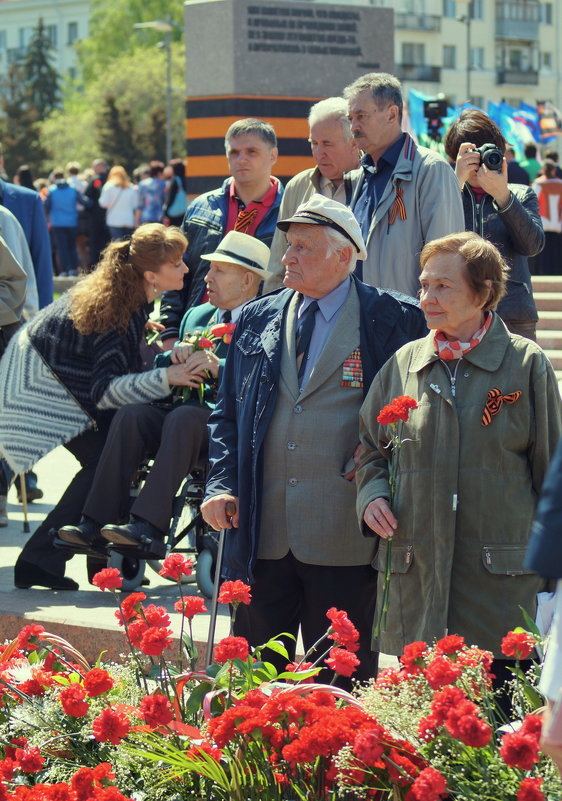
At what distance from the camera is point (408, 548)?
4059 millimetres

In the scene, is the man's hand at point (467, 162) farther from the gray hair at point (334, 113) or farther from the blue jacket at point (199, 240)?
the blue jacket at point (199, 240)

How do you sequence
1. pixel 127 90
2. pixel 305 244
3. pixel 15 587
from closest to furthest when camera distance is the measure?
pixel 305 244 < pixel 15 587 < pixel 127 90

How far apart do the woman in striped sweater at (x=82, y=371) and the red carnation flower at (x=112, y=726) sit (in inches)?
120

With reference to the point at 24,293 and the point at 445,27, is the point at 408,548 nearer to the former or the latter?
the point at 24,293

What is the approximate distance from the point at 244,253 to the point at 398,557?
2.41 metres

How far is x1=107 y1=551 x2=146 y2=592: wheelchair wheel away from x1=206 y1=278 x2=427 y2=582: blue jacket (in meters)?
2.08

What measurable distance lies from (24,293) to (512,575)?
15.1 feet

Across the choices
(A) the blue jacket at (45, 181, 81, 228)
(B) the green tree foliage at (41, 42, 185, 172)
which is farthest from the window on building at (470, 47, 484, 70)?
(A) the blue jacket at (45, 181, 81, 228)

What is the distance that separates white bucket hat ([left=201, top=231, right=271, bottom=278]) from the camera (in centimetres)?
618

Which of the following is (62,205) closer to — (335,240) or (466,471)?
(335,240)

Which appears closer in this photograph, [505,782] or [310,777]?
[505,782]

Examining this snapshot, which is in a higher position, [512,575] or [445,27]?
[445,27]

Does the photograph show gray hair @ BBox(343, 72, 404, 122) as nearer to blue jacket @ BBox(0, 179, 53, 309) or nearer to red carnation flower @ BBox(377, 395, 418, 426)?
red carnation flower @ BBox(377, 395, 418, 426)

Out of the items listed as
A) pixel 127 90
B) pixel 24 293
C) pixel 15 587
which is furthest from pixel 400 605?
pixel 127 90
